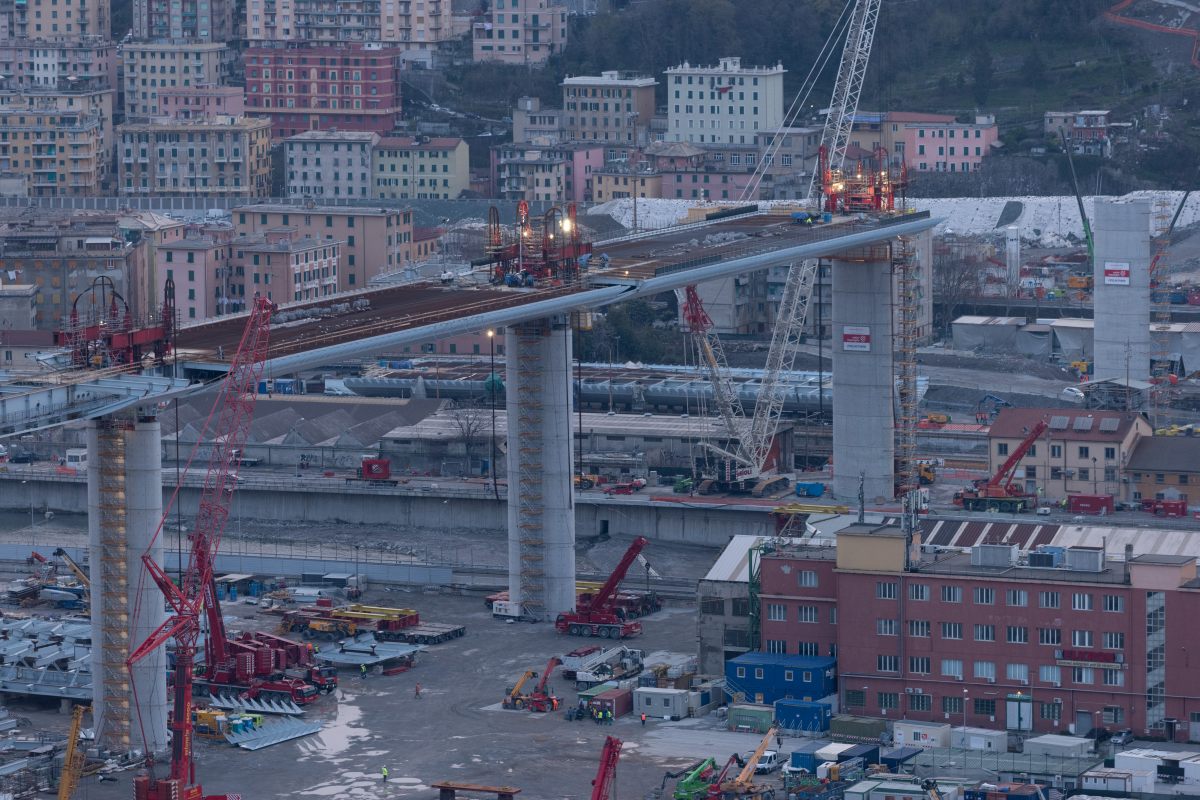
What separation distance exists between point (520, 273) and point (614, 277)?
1397 mm

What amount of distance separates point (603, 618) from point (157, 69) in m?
62.8

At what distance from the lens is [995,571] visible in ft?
122

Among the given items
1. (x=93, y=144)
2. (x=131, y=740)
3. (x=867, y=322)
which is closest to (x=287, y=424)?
(x=867, y=322)

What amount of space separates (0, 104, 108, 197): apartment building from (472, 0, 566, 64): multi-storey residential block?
53.2ft

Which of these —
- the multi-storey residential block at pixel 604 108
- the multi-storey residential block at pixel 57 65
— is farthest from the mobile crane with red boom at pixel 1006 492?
the multi-storey residential block at pixel 57 65

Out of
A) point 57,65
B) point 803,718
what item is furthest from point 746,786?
point 57,65

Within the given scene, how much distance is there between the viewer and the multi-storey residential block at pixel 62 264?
71.2 meters

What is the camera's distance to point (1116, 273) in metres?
60.4

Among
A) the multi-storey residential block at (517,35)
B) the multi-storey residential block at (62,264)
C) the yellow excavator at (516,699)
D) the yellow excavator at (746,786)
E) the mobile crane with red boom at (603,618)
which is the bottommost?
the yellow excavator at (746,786)

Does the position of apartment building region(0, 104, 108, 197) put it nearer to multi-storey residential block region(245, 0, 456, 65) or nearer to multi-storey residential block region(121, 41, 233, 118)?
multi-storey residential block region(121, 41, 233, 118)

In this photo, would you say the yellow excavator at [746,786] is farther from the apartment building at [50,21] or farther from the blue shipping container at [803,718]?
the apartment building at [50,21]

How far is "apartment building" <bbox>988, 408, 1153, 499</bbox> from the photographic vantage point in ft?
169

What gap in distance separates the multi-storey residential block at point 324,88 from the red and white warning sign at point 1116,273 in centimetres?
4204

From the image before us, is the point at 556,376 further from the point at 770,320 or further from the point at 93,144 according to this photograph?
the point at 93,144
